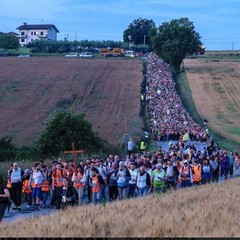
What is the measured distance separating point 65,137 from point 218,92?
42134mm

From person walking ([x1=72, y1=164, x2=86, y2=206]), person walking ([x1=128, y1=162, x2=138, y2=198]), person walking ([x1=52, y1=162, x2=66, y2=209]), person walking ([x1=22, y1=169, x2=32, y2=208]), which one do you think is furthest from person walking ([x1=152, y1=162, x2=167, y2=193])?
person walking ([x1=22, y1=169, x2=32, y2=208])

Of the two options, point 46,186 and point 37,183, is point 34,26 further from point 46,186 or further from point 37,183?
point 37,183

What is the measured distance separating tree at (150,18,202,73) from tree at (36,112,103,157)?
56295 millimetres

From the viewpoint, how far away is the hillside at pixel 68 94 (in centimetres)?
4531

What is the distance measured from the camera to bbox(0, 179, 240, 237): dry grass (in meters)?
9.14

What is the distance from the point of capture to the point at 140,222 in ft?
Answer: 32.9

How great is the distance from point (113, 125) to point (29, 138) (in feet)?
26.4

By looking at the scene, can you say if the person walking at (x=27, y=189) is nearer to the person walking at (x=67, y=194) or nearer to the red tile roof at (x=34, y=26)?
the person walking at (x=67, y=194)

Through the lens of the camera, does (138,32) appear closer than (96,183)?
No

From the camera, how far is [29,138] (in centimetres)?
4009

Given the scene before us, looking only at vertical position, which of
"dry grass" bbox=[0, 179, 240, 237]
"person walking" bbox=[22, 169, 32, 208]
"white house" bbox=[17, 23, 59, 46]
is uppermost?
"white house" bbox=[17, 23, 59, 46]

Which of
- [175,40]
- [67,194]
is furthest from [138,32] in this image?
[67,194]

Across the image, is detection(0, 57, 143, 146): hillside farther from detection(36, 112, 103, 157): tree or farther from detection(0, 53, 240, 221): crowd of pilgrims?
detection(0, 53, 240, 221): crowd of pilgrims

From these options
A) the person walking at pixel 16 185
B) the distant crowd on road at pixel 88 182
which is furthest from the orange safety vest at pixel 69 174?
the person walking at pixel 16 185
